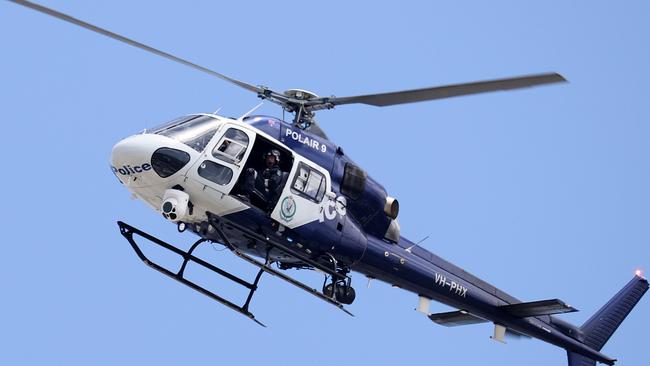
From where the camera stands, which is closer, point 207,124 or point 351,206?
point 207,124

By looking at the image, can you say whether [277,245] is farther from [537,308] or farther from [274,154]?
[537,308]

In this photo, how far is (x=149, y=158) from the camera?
1186cm

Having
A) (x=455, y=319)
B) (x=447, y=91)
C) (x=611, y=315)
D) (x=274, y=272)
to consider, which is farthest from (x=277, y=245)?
(x=611, y=315)

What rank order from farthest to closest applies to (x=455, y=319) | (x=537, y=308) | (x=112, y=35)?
(x=455, y=319) < (x=537, y=308) < (x=112, y=35)

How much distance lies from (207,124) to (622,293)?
8.62m

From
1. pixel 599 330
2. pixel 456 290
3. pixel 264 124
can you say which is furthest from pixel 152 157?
pixel 599 330

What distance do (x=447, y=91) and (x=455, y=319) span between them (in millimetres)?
5194

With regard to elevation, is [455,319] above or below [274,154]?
below

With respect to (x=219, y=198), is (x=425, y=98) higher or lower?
higher

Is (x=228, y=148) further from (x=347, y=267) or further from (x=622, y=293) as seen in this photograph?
(x=622, y=293)

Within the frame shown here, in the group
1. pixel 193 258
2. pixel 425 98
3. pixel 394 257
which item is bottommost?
pixel 193 258

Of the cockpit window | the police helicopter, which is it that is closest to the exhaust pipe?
the police helicopter

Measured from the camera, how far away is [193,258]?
13000mm

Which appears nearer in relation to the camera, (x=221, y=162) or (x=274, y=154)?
(x=221, y=162)
